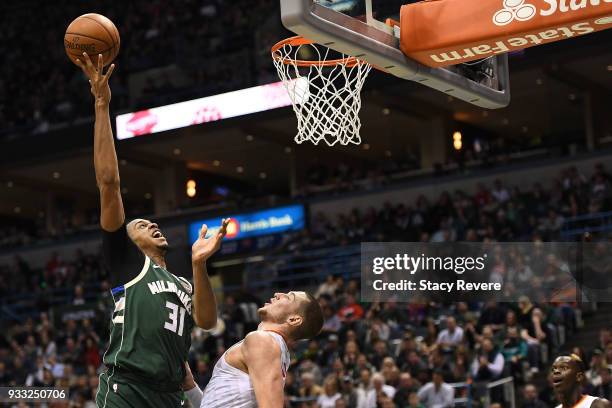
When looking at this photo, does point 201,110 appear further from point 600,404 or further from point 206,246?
point 206,246

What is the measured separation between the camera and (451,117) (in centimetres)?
2666

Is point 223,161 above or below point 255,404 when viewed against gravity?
above

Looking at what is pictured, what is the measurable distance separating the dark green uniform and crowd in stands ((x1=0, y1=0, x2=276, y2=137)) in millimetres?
19559

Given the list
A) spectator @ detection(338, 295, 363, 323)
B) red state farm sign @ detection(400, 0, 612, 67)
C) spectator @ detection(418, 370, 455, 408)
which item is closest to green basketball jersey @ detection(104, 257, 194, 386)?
red state farm sign @ detection(400, 0, 612, 67)

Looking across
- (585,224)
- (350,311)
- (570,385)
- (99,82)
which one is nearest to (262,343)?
(99,82)

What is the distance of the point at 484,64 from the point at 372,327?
8.65 meters

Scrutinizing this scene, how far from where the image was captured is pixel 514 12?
675 centimetres

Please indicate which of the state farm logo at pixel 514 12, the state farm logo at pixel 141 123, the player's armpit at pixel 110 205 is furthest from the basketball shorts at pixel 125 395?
the state farm logo at pixel 141 123

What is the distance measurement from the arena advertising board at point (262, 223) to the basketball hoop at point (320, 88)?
1608 centimetres

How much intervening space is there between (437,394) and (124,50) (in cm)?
1864

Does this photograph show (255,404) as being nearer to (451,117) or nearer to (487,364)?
(487,364)

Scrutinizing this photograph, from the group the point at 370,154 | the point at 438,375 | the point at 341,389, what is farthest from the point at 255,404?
the point at 370,154

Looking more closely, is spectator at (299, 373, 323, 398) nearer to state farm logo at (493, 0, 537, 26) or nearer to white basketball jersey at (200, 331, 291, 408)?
state farm logo at (493, 0, 537, 26)

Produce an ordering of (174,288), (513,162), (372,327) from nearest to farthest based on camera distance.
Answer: (174,288) → (372,327) → (513,162)
